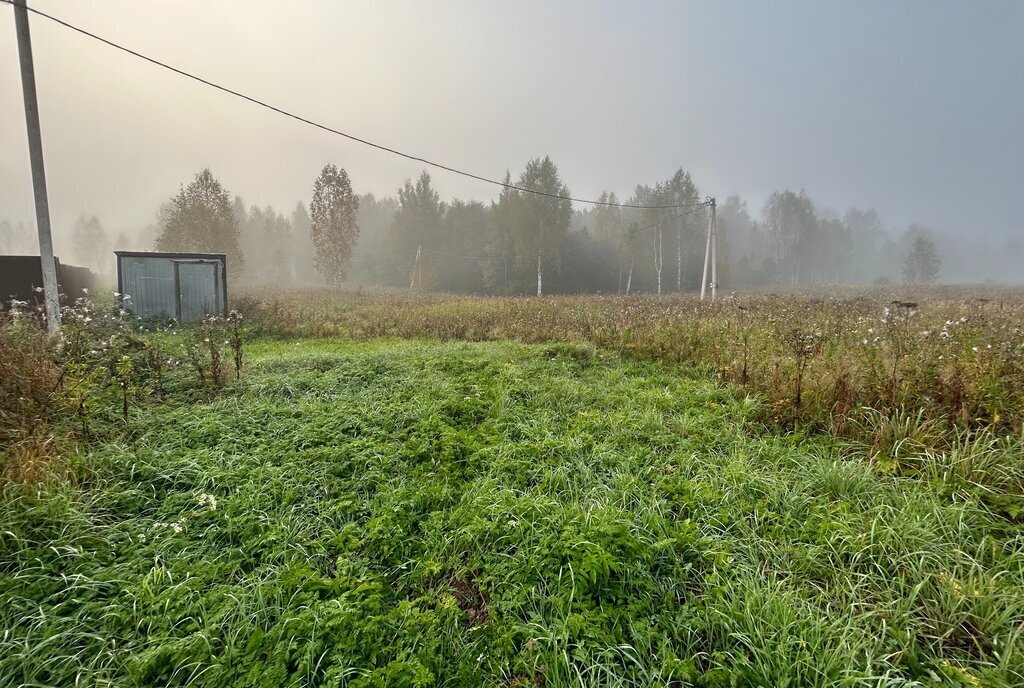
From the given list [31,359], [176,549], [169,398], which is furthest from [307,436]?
[31,359]

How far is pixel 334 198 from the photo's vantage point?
31.4 meters

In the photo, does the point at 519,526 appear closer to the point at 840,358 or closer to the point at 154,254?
the point at 840,358

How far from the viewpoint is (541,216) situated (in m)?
33.7

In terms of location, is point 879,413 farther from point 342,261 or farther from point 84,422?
point 342,261

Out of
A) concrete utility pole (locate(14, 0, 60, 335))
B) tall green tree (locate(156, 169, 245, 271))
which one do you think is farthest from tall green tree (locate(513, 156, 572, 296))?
concrete utility pole (locate(14, 0, 60, 335))

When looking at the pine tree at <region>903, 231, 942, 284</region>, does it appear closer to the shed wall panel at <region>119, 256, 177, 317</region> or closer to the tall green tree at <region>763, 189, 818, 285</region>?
the tall green tree at <region>763, 189, 818, 285</region>

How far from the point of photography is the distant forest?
1237 inches

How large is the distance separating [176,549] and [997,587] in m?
5.15

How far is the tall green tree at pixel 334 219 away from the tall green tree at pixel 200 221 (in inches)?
243

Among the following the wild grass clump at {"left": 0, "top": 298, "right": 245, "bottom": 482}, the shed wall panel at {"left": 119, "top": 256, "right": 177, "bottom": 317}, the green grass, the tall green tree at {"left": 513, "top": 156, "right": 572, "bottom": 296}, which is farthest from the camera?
the tall green tree at {"left": 513, "top": 156, "right": 572, "bottom": 296}

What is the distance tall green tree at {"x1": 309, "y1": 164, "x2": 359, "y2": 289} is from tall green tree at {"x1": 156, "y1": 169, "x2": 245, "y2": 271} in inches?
243

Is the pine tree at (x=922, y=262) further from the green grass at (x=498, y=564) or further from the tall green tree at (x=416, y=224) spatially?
the green grass at (x=498, y=564)

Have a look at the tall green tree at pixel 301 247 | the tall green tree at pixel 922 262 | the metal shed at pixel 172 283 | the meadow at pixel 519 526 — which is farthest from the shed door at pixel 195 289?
the tall green tree at pixel 922 262

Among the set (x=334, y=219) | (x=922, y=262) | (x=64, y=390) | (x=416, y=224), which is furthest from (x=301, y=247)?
(x=922, y=262)
